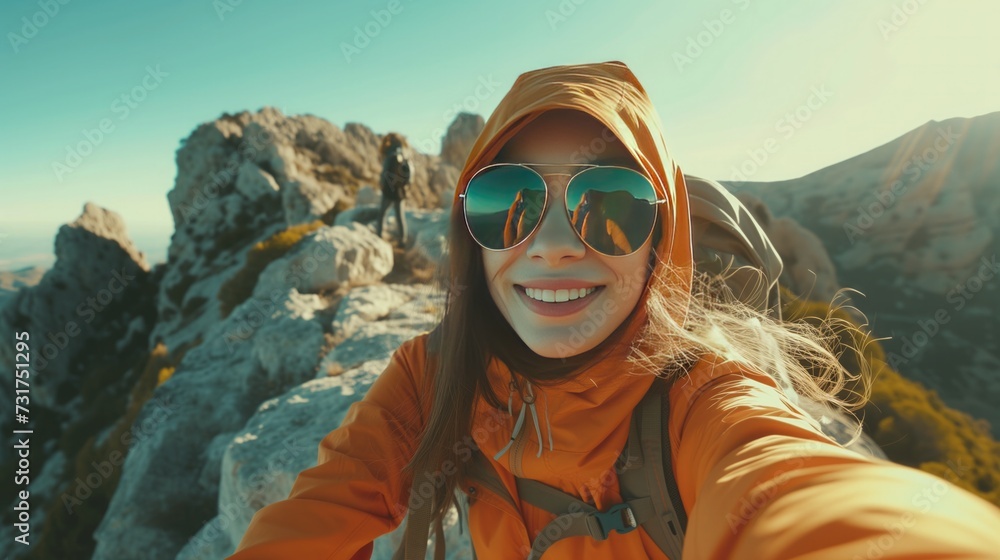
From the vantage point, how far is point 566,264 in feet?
4.15

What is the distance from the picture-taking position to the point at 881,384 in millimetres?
8070

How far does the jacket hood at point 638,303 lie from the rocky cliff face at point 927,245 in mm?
13748

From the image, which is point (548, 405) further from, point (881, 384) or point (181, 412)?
point (881, 384)

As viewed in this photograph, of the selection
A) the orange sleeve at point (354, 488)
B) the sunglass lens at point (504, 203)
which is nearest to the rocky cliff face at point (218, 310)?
the orange sleeve at point (354, 488)

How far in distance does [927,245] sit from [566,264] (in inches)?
658

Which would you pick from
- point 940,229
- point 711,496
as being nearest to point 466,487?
point 711,496

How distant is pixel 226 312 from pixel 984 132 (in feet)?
72.9

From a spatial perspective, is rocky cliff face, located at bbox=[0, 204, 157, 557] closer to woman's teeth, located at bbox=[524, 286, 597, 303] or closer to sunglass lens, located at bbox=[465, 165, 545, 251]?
sunglass lens, located at bbox=[465, 165, 545, 251]

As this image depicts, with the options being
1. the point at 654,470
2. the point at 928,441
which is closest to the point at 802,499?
the point at 654,470

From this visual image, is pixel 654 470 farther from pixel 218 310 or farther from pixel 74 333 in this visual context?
pixel 74 333

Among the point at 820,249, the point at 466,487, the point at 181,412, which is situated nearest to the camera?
the point at 466,487

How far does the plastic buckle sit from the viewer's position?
4.04 feet

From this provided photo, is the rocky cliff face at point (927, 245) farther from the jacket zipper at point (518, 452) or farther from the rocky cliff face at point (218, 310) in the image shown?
the jacket zipper at point (518, 452)

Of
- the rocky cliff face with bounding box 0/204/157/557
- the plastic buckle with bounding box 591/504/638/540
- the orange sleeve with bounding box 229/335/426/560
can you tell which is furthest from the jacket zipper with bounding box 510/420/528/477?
the rocky cliff face with bounding box 0/204/157/557
